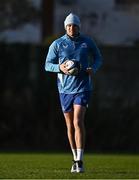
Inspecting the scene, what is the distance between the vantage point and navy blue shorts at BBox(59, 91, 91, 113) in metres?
12.7

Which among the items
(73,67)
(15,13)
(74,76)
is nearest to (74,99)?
(74,76)

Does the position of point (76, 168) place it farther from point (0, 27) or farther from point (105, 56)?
point (0, 27)

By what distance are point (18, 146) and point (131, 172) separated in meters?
Result: 11.0

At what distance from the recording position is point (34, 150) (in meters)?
22.6

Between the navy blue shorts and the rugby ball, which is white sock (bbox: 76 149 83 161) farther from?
the rugby ball

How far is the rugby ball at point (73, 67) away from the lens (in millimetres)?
12555

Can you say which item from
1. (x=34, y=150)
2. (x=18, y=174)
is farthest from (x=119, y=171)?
(x=34, y=150)

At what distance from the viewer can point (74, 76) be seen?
12805 mm

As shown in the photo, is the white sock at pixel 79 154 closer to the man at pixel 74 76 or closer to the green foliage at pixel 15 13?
the man at pixel 74 76

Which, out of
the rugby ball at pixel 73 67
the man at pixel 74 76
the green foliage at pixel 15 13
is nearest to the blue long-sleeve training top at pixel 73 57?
the man at pixel 74 76

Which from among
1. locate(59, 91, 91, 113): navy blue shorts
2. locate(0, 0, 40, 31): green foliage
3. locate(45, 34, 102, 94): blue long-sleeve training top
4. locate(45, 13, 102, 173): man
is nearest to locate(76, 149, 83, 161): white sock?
locate(45, 13, 102, 173): man

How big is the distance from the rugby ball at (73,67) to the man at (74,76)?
0.06 m

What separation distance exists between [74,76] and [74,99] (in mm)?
321

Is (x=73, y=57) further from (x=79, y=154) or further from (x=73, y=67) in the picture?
(x=79, y=154)
